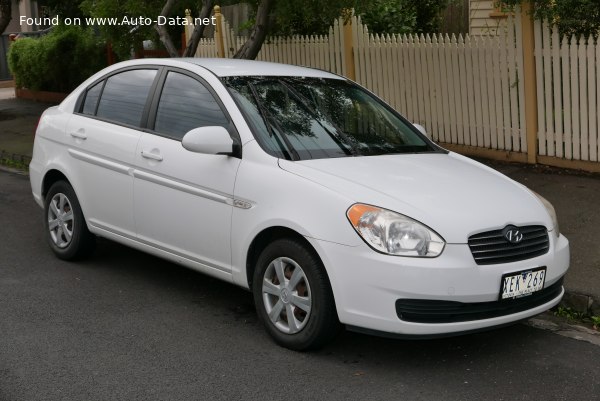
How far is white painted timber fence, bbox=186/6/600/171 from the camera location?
33.6 ft

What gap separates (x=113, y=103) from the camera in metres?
7.11

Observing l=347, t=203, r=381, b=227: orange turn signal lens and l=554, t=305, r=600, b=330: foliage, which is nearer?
l=347, t=203, r=381, b=227: orange turn signal lens

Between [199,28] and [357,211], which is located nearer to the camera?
[357,211]

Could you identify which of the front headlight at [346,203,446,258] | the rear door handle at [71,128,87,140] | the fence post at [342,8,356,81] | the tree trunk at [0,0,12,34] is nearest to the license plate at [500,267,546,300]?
the front headlight at [346,203,446,258]

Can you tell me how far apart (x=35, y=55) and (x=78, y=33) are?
110 centimetres

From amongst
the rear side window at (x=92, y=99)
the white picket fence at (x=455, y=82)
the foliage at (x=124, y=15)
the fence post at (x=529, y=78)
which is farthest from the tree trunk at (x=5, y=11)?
the rear side window at (x=92, y=99)

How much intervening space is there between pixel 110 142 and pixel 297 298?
2236 mm

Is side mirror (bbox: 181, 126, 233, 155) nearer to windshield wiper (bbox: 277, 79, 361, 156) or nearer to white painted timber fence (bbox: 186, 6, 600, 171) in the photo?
windshield wiper (bbox: 277, 79, 361, 156)

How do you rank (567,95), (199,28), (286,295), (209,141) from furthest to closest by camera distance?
(199,28)
(567,95)
(209,141)
(286,295)

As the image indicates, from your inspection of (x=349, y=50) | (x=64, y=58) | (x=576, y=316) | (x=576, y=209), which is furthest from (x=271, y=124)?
(x=64, y=58)

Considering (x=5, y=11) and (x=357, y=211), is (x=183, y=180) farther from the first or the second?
(x=5, y=11)

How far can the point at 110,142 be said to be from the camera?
684 centimetres

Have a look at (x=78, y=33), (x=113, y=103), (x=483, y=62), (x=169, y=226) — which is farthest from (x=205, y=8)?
(x=78, y=33)

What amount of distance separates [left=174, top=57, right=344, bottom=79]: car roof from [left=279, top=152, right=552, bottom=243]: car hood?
111cm
